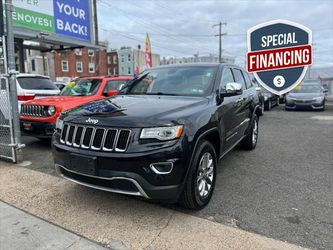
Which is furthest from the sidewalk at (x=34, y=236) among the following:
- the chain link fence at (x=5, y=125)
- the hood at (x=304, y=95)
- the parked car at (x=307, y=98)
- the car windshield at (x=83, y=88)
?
the hood at (x=304, y=95)

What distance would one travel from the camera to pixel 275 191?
385 centimetres

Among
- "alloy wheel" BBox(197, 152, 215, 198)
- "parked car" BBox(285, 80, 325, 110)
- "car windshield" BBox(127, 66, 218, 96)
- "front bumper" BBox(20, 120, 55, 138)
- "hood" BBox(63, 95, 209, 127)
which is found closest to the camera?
"hood" BBox(63, 95, 209, 127)

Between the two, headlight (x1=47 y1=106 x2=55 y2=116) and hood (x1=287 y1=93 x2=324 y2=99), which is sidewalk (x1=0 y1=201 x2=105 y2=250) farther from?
hood (x1=287 y1=93 x2=324 y2=99)

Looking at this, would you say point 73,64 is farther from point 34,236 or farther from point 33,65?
point 34,236

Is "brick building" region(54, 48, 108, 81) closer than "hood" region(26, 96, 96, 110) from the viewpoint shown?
No

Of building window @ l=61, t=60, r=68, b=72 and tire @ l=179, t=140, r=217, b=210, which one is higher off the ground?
building window @ l=61, t=60, r=68, b=72

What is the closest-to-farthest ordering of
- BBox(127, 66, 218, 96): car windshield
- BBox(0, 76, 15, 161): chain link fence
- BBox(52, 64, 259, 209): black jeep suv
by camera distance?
1. BBox(52, 64, 259, 209): black jeep suv
2. BBox(127, 66, 218, 96): car windshield
3. BBox(0, 76, 15, 161): chain link fence

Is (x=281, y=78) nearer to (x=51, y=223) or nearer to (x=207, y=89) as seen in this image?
(x=207, y=89)

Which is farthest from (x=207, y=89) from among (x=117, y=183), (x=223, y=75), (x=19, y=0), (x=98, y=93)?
(x=19, y=0)

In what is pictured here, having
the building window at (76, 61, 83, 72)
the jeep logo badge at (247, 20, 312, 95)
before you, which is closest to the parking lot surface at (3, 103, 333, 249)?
the jeep logo badge at (247, 20, 312, 95)

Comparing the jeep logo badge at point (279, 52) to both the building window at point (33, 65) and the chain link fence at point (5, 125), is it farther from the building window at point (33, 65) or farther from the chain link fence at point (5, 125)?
the building window at point (33, 65)

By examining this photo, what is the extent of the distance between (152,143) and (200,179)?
0.87 m

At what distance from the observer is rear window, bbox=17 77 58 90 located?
7.82 meters

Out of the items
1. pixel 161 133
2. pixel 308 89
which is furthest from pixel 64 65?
pixel 161 133
